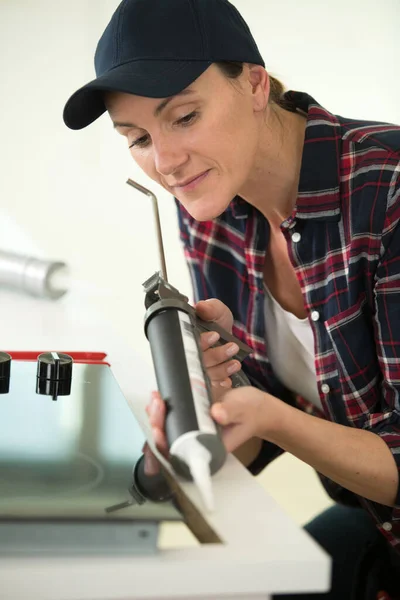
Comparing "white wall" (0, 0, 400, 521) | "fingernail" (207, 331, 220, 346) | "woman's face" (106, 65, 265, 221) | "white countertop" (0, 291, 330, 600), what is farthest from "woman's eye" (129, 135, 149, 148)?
"white wall" (0, 0, 400, 521)

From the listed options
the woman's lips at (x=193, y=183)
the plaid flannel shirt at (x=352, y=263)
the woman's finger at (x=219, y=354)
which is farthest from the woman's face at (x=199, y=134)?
the woman's finger at (x=219, y=354)

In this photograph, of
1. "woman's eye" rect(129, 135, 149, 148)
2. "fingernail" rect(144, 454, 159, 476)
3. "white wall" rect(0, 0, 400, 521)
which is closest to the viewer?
"fingernail" rect(144, 454, 159, 476)

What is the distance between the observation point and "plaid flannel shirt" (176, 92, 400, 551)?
3.09ft

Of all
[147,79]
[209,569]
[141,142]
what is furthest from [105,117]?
[209,569]

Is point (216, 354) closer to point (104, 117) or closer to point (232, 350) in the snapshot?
point (232, 350)

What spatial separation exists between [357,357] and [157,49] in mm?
470

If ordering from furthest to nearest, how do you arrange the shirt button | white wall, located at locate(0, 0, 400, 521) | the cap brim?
white wall, located at locate(0, 0, 400, 521)
the shirt button
the cap brim

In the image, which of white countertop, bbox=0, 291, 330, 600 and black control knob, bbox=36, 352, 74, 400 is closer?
white countertop, bbox=0, 291, 330, 600

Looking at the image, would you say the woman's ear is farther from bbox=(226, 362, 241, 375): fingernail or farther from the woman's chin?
bbox=(226, 362, 241, 375): fingernail

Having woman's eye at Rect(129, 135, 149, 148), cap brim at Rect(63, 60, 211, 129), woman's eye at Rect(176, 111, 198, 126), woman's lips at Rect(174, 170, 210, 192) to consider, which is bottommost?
woman's lips at Rect(174, 170, 210, 192)

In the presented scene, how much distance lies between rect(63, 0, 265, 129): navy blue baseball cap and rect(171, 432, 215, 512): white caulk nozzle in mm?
395

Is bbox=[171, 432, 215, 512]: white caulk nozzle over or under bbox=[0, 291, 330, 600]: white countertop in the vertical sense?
over

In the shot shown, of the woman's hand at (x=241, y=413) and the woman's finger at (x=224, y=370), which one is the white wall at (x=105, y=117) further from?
the woman's hand at (x=241, y=413)

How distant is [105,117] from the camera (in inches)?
92.0
